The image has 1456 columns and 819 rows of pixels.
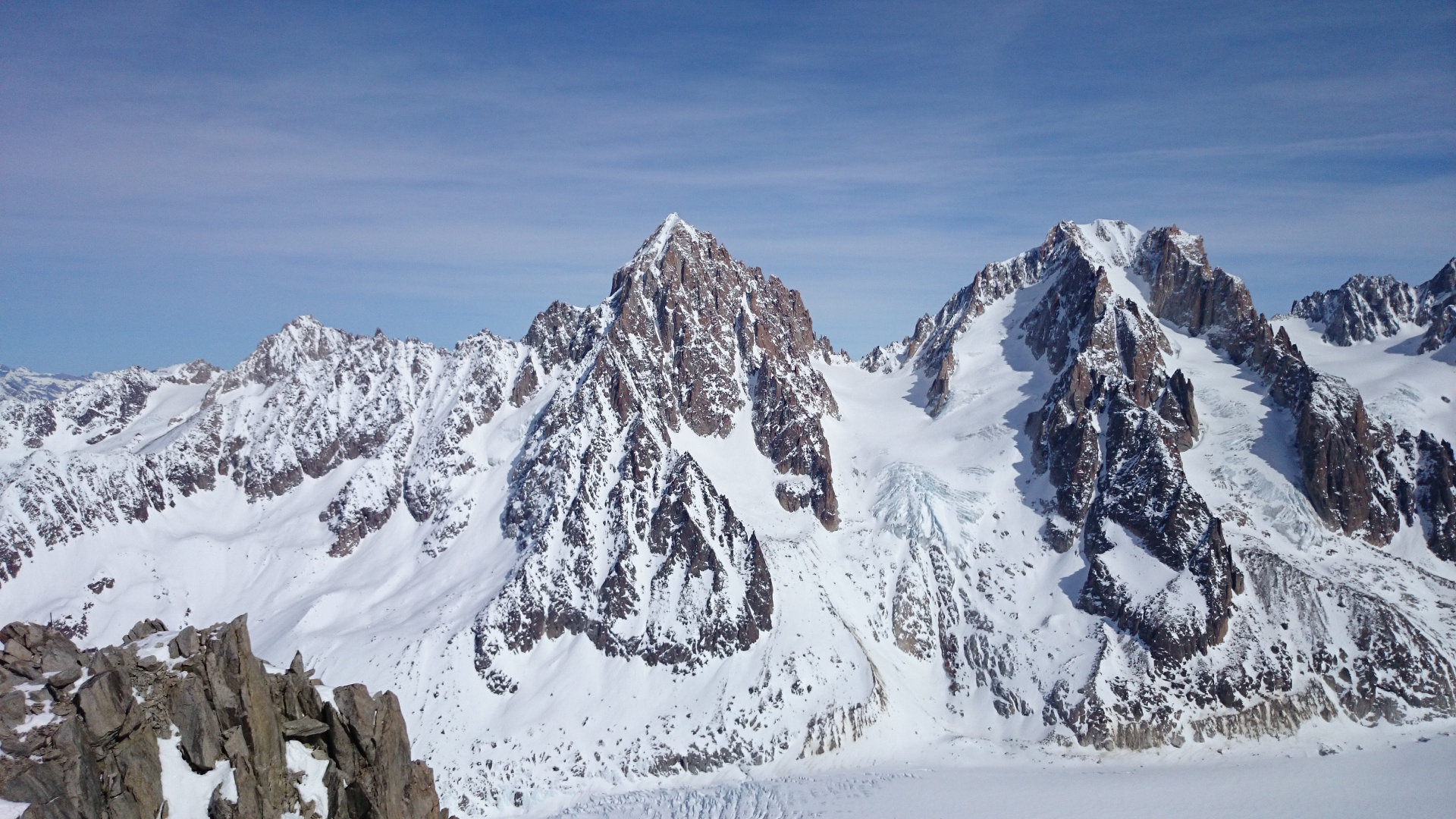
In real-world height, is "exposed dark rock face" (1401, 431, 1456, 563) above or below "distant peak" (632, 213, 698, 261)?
below

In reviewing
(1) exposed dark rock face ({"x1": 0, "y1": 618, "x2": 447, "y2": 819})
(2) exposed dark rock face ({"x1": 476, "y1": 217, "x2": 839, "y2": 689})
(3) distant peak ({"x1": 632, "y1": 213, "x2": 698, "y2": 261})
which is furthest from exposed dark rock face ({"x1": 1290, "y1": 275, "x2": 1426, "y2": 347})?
(1) exposed dark rock face ({"x1": 0, "y1": 618, "x2": 447, "y2": 819})

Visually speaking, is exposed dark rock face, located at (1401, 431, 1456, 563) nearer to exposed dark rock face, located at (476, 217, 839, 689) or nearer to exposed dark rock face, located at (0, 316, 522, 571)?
exposed dark rock face, located at (476, 217, 839, 689)

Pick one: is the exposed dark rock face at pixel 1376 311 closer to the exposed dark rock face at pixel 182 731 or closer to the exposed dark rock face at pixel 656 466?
the exposed dark rock face at pixel 656 466

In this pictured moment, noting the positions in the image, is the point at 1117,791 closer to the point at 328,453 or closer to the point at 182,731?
the point at 182,731

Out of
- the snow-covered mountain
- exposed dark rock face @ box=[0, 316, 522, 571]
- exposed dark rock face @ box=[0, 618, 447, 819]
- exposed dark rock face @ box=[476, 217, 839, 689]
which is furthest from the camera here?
exposed dark rock face @ box=[0, 316, 522, 571]

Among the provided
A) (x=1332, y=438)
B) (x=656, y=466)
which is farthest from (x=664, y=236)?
(x=1332, y=438)

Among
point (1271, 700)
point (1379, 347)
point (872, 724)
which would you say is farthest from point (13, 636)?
point (1379, 347)

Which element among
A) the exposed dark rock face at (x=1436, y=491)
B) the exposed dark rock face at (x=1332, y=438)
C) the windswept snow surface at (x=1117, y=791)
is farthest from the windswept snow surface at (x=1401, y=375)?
the windswept snow surface at (x=1117, y=791)
